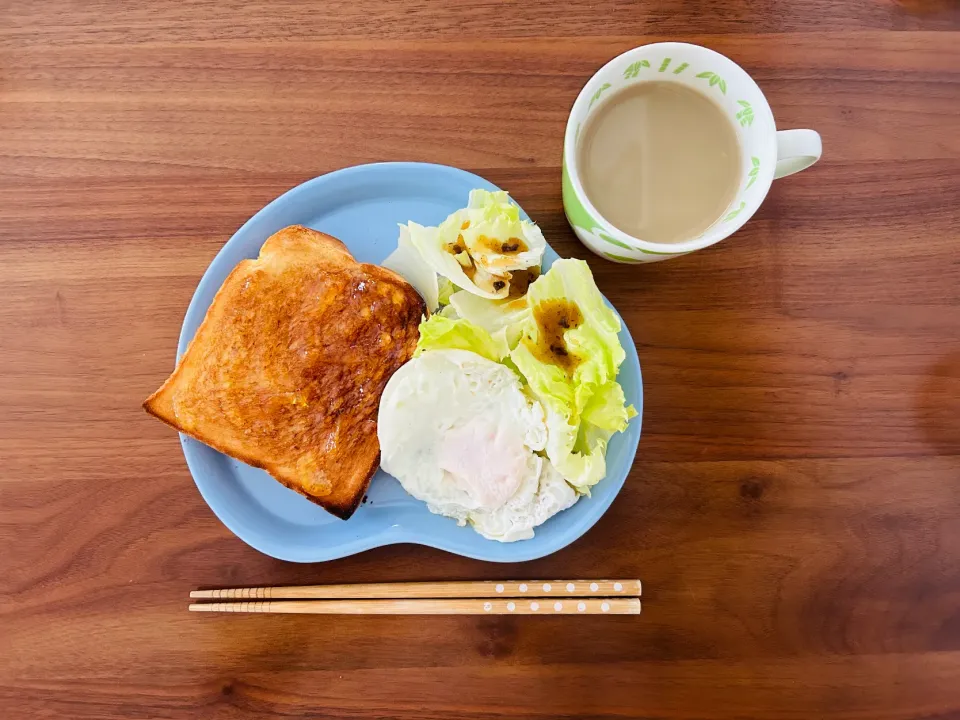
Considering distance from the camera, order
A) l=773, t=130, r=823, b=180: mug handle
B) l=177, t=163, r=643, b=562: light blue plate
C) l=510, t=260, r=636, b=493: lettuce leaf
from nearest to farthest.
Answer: l=773, t=130, r=823, b=180: mug handle
l=510, t=260, r=636, b=493: lettuce leaf
l=177, t=163, r=643, b=562: light blue plate

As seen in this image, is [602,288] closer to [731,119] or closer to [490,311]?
[490,311]

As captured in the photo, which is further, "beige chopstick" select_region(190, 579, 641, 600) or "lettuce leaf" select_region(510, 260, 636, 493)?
"beige chopstick" select_region(190, 579, 641, 600)

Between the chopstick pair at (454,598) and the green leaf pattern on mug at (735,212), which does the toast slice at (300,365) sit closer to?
the chopstick pair at (454,598)

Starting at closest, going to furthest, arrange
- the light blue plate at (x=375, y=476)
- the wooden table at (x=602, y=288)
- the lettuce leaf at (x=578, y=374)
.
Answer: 1. the lettuce leaf at (x=578, y=374)
2. the light blue plate at (x=375, y=476)
3. the wooden table at (x=602, y=288)

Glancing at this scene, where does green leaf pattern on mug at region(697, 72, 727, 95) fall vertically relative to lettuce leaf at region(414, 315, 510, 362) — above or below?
above

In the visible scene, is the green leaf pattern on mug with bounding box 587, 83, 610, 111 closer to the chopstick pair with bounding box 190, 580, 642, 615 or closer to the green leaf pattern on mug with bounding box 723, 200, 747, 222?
the green leaf pattern on mug with bounding box 723, 200, 747, 222


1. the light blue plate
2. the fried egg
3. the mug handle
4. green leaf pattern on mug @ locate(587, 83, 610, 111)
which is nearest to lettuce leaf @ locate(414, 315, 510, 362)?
the fried egg

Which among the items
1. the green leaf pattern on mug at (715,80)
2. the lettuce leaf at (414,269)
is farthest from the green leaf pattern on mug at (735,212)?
the lettuce leaf at (414,269)
